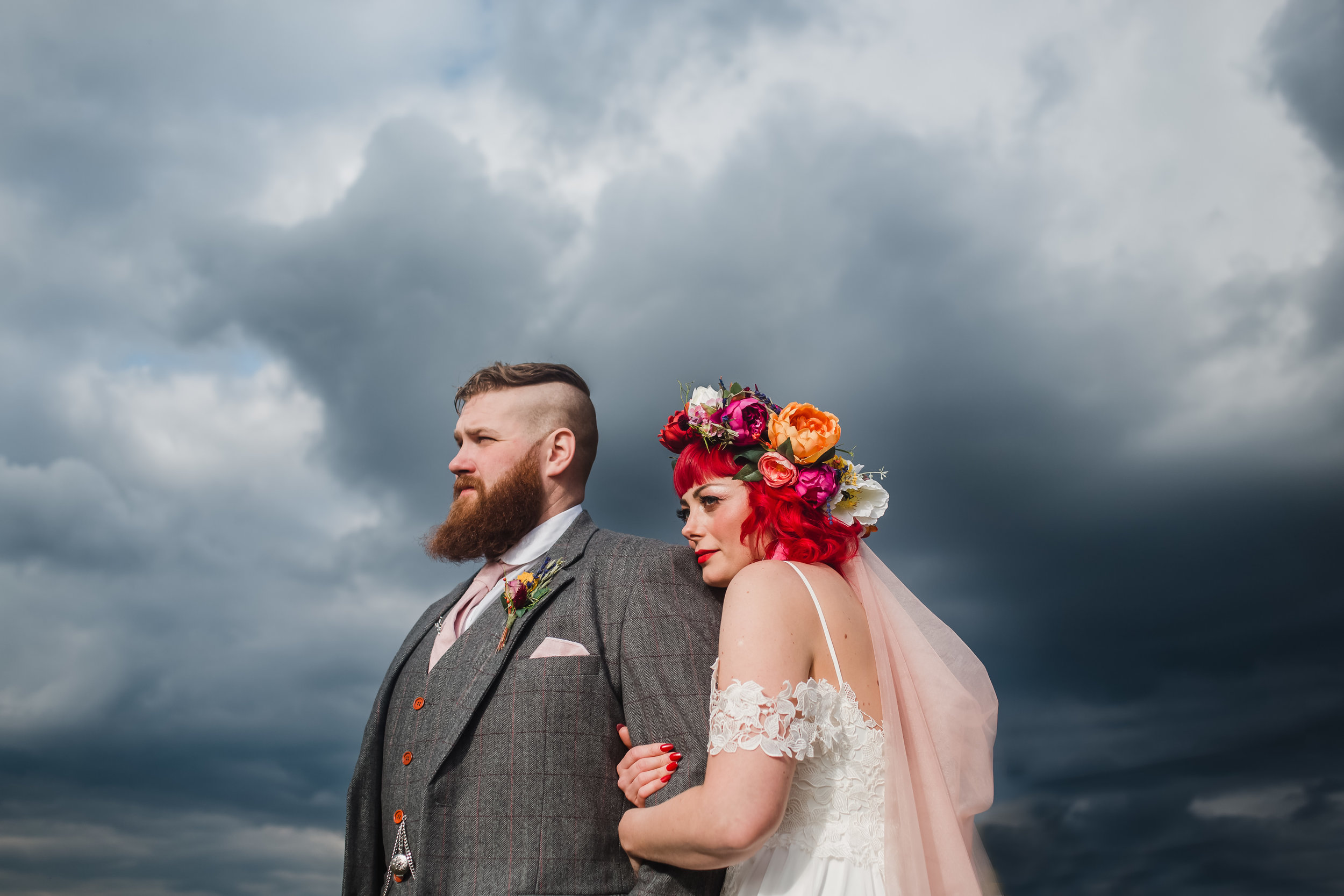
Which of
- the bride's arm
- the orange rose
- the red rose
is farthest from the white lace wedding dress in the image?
the red rose

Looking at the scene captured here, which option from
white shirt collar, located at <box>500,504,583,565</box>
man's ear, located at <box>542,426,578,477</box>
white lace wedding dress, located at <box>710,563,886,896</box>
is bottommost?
white lace wedding dress, located at <box>710,563,886,896</box>

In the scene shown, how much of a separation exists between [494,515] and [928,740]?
7.32 ft

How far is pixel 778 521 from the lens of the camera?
3641 millimetres

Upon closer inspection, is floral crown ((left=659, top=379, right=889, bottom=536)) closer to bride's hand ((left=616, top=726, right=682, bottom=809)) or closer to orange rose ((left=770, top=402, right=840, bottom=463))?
orange rose ((left=770, top=402, right=840, bottom=463))

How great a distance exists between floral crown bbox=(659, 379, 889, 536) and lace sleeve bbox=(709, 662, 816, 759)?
958 mm

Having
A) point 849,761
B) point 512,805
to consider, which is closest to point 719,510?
point 849,761

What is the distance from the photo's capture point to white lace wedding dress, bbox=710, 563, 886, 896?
10.3 feet

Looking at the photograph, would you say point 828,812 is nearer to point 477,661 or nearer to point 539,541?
point 477,661

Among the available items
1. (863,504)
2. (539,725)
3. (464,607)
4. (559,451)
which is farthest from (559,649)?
(863,504)

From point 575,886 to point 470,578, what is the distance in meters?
1.78

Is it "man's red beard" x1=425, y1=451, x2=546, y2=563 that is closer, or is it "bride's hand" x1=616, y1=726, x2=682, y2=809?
"bride's hand" x1=616, y1=726, x2=682, y2=809

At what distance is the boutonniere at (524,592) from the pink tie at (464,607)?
0.31 meters

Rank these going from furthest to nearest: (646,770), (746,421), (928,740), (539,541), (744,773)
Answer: (539,541)
(746,421)
(928,740)
(646,770)
(744,773)

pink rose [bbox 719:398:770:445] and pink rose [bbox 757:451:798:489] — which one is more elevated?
pink rose [bbox 719:398:770:445]
